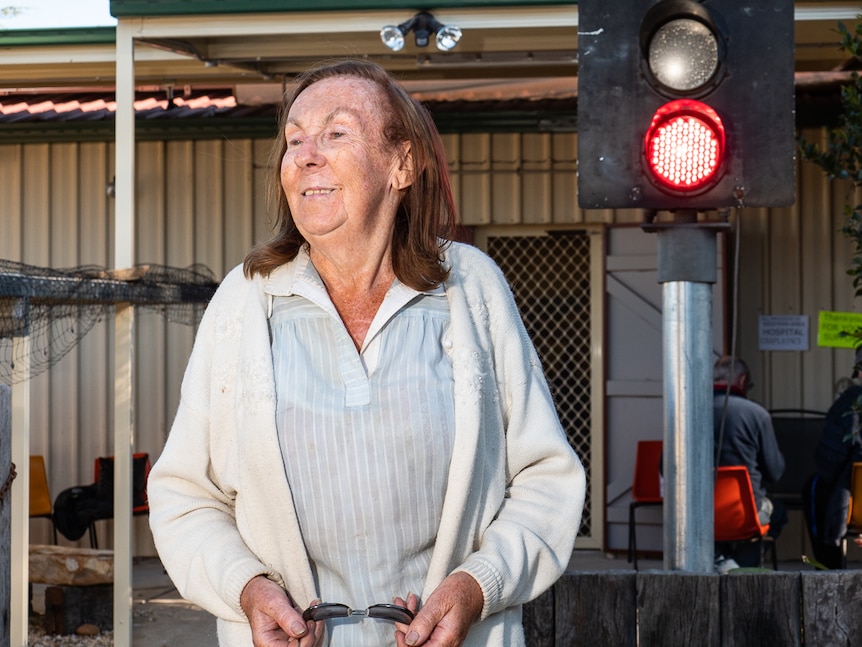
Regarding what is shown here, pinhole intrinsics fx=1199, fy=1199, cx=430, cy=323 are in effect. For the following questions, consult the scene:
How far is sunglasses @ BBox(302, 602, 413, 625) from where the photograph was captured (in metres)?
1.95

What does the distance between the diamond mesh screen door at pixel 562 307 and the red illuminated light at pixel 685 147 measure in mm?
6062

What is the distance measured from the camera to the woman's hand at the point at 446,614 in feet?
6.32

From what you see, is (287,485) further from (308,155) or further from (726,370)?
(726,370)

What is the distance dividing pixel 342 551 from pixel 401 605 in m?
0.13

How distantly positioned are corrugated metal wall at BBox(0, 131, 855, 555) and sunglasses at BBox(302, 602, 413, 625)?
7580mm

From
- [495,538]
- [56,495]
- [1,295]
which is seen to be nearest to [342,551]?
[495,538]

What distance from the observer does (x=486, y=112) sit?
30.6 feet

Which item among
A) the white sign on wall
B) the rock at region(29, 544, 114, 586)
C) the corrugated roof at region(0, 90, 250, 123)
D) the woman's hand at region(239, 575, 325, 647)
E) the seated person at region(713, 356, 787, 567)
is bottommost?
the rock at region(29, 544, 114, 586)

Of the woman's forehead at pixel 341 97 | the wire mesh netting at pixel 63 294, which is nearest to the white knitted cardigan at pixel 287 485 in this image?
the woman's forehead at pixel 341 97

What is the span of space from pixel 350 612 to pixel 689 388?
1884 millimetres

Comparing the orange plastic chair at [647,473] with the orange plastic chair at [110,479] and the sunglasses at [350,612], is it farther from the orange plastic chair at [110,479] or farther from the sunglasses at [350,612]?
the sunglasses at [350,612]

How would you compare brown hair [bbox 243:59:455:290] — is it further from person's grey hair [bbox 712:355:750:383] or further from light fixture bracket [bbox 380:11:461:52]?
person's grey hair [bbox 712:355:750:383]

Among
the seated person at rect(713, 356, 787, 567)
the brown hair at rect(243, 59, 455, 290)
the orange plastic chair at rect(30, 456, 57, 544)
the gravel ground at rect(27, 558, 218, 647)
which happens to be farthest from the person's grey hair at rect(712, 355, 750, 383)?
the brown hair at rect(243, 59, 455, 290)

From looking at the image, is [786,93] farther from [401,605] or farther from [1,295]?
[1,295]
